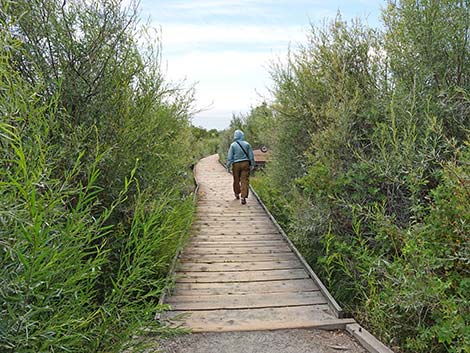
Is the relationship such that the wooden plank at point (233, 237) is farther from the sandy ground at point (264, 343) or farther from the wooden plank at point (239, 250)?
the sandy ground at point (264, 343)

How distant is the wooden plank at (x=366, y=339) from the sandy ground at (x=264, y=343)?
5 cm

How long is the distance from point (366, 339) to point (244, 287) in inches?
63.8

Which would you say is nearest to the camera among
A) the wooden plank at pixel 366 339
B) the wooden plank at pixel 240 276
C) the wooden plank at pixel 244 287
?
the wooden plank at pixel 366 339

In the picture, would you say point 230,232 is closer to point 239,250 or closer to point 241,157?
point 239,250

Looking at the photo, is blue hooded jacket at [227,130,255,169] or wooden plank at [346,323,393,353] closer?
wooden plank at [346,323,393,353]

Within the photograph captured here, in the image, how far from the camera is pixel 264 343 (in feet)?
9.70

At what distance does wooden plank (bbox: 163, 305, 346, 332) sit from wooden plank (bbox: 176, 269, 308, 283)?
0.84 metres

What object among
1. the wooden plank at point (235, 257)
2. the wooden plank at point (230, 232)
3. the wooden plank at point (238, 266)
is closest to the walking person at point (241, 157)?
the wooden plank at point (230, 232)

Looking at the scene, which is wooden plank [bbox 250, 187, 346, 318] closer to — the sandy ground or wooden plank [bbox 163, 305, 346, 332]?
wooden plank [bbox 163, 305, 346, 332]

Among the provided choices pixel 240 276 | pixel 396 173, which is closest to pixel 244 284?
pixel 240 276

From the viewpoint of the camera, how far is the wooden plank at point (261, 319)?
3.23m

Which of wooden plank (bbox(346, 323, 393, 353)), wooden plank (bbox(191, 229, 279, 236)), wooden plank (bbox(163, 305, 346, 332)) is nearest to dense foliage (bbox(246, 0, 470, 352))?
wooden plank (bbox(346, 323, 393, 353))

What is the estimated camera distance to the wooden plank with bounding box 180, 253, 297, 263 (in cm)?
516

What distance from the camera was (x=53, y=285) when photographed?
5.01 feet
